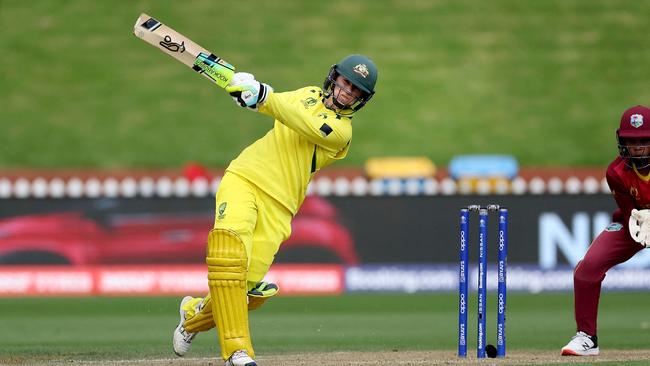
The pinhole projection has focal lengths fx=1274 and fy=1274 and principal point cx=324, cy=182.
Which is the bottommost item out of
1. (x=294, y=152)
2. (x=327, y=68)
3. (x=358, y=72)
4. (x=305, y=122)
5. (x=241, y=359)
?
(x=241, y=359)

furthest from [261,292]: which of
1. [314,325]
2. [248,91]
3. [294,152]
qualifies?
[314,325]

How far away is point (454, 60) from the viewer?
16953mm

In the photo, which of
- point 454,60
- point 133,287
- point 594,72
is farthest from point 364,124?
point 133,287

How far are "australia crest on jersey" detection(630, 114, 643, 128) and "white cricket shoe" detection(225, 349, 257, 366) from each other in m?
2.50

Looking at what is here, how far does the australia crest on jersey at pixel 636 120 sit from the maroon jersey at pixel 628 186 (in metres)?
0.26

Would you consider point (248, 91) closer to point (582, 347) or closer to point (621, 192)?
point (621, 192)

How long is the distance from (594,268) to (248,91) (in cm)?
243

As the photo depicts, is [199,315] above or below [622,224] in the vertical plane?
below

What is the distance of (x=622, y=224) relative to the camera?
738cm

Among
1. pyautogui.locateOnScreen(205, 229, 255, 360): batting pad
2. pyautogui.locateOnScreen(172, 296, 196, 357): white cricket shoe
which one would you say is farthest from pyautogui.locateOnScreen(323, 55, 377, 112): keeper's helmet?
pyautogui.locateOnScreen(172, 296, 196, 357): white cricket shoe

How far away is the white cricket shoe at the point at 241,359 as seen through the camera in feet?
20.2

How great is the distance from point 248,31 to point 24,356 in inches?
405

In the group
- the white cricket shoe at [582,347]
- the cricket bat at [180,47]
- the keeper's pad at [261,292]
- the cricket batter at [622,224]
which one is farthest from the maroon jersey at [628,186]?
the cricket bat at [180,47]

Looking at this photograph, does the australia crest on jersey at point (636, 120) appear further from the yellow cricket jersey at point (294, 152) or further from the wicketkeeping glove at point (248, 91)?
the wicketkeeping glove at point (248, 91)
